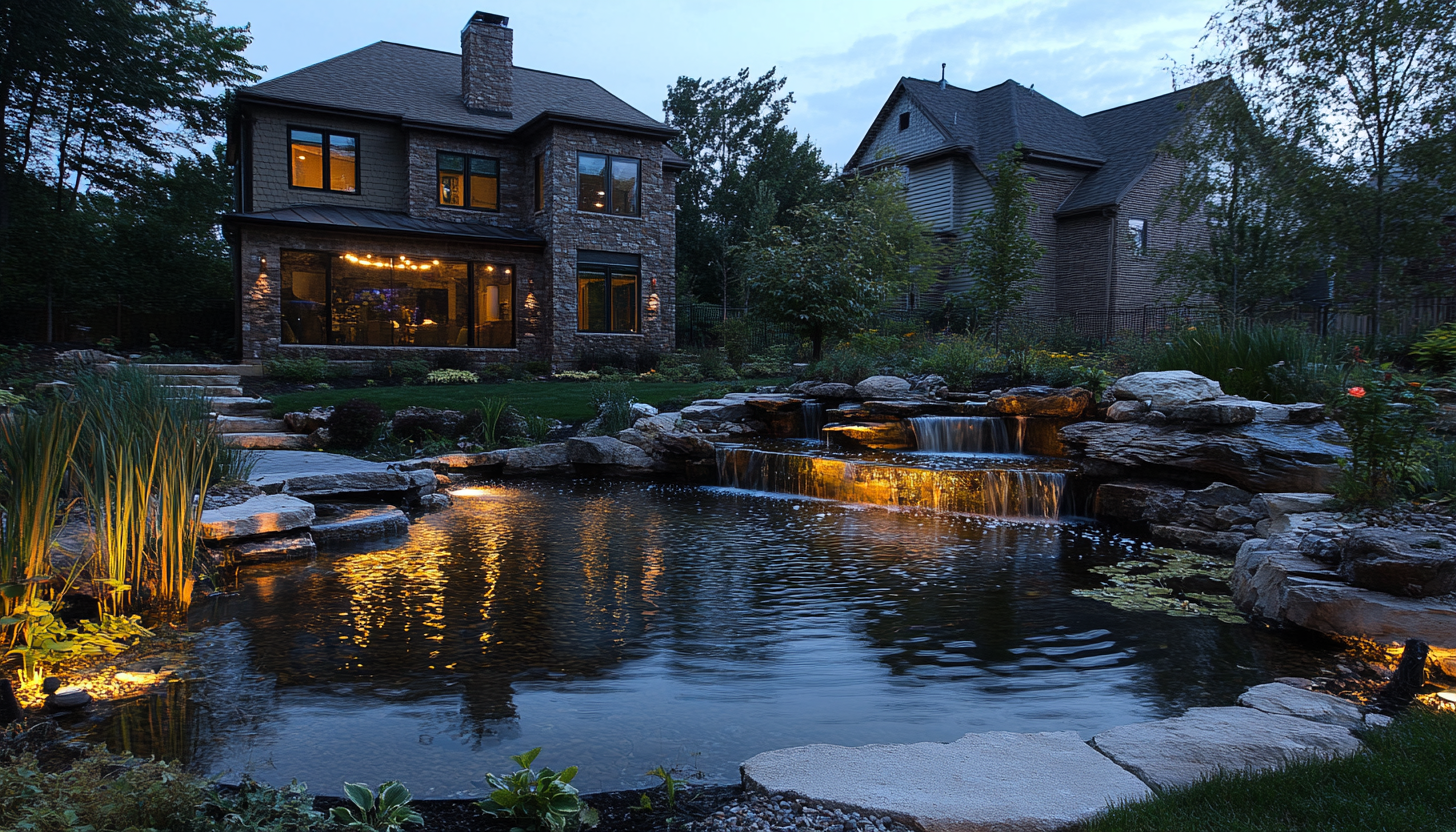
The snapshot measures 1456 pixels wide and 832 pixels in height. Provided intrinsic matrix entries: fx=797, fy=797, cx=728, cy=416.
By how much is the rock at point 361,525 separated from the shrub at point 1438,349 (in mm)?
10584

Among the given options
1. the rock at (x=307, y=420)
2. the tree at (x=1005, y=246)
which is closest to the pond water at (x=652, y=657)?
the rock at (x=307, y=420)

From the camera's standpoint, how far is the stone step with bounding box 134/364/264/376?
13297 millimetres

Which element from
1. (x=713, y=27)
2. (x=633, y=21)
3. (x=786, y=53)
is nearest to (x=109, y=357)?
(x=633, y=21)

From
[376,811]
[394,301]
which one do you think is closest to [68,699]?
[376,811]

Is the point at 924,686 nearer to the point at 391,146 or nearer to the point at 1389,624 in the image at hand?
the point at 1389,624

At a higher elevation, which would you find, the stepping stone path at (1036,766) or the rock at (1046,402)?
the rock at (1046,402)

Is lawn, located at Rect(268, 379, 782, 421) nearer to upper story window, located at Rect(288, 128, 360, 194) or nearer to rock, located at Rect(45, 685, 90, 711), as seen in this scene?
upper story window, located at Rect(288, 128, 360, 194)

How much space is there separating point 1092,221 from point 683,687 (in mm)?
22391

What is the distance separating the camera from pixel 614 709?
3.34 meters

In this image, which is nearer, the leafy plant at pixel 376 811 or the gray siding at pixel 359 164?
the leafy plant at pixel 376 811

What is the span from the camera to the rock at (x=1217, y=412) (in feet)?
24.5

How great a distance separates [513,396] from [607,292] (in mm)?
6801

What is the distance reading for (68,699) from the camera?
10.2 feet

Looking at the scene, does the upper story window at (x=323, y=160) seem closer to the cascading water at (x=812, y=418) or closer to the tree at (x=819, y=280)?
the tree at (x=819, y=280)
